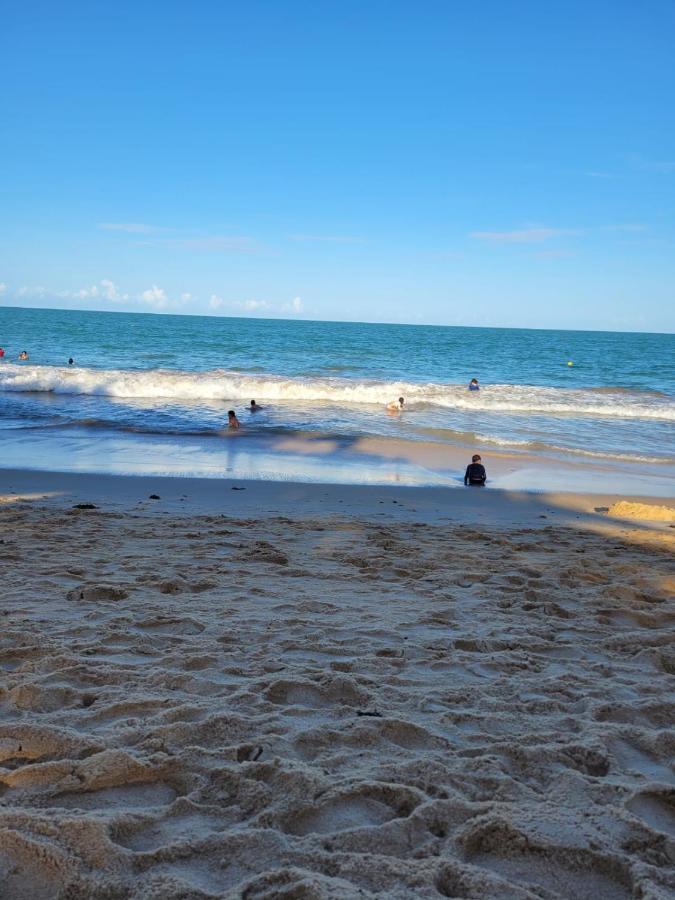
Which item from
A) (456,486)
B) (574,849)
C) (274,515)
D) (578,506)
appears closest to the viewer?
(574,849)

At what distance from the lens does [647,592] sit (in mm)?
5445

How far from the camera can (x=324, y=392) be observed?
2623 centimetres

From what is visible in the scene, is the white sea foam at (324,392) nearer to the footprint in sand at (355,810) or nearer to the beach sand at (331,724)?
the beach sand at (331,724)

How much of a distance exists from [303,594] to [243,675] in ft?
5.15

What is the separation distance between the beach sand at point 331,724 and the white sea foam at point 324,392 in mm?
18273

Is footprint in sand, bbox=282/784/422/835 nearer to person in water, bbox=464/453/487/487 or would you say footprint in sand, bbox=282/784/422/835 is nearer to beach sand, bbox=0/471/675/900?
beach sand, bbox=0/471/675/900

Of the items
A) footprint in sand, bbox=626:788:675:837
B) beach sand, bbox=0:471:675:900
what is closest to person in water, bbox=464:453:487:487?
beach sand, bbox=0:471:675:900

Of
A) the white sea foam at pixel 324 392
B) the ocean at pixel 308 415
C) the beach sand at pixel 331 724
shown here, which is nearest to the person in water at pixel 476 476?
the ocean at pixel 308 415

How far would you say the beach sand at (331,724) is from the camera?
85.4 inches

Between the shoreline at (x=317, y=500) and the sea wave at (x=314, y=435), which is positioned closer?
the shoreline at (x=317, y=500)

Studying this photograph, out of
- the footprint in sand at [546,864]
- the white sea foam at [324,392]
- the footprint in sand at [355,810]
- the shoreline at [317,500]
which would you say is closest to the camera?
the footprint in sand at [546,864]

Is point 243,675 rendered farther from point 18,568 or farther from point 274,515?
point 274,515

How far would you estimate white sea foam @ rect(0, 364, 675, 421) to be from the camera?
2395 cm

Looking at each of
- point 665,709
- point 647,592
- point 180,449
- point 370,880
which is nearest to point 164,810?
point 370,880
